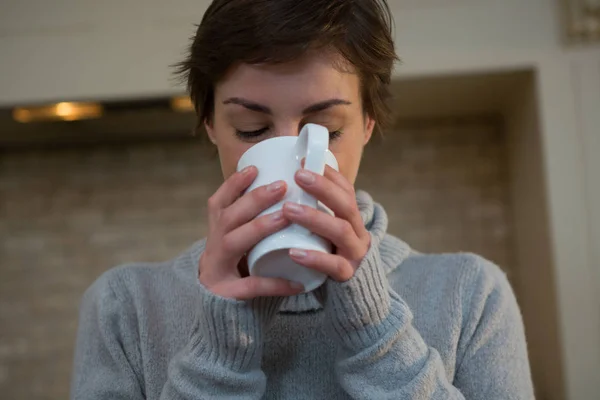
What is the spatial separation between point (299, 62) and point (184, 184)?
1073 millimetres

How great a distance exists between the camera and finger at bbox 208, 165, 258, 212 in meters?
0.52

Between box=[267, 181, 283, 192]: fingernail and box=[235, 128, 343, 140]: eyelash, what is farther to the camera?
box=[235, 128, 343, 140]: eyelash

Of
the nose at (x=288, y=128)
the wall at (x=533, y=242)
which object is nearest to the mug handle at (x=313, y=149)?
the nose at (x=288, y=128)

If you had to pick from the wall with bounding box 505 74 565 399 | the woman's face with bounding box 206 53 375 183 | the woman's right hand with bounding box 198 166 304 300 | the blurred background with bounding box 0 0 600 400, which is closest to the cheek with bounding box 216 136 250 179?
the woman's face with bounding box 206 53 375 183

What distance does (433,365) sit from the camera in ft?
1.92

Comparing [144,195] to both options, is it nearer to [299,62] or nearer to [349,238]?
[299,62]

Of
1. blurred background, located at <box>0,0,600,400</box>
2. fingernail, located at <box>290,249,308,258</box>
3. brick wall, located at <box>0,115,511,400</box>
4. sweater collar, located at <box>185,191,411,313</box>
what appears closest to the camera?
fingernail, located at <box>290,249,308,258</box>

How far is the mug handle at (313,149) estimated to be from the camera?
48 cm

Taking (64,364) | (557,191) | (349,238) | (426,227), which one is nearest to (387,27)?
(349,238)

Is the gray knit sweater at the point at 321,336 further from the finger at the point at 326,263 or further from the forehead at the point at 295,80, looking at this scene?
the forehead at the point at 295,80

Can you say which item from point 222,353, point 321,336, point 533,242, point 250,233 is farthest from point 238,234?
point 533,242

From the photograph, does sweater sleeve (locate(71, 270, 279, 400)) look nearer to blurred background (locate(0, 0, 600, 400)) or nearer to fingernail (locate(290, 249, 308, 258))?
fingernail (locate(290, 249, 308, 258))

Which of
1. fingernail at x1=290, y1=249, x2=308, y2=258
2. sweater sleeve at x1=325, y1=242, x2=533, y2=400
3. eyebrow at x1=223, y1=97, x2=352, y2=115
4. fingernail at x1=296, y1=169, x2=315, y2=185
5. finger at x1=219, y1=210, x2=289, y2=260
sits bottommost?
sweater sleeve at x1=325, y1=242, x2=533, y2=400

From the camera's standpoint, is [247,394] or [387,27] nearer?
[247,394]
